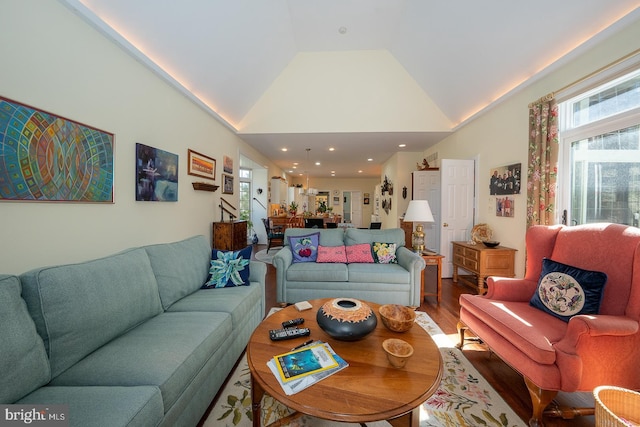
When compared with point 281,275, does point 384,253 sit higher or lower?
higher

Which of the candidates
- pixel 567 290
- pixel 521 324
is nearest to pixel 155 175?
pixel 521 324

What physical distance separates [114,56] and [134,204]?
4.30 ft

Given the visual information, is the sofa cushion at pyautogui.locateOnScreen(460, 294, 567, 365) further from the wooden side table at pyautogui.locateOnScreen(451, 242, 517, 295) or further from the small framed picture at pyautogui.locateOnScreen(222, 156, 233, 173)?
the small framed picture at pyautogui.locateOnScreen(222, 156, 233, 173)

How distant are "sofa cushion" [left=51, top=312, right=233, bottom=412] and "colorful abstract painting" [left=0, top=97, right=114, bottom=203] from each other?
1.10 meters

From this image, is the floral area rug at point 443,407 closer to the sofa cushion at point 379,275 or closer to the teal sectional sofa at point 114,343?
the teal sectional sofa at point 114,343

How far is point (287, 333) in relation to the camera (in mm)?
1406

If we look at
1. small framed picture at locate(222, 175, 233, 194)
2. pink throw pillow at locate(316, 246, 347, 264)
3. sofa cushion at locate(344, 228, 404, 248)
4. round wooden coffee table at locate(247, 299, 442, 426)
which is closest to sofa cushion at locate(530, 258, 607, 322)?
round wooden coffee table at locate(247, 299, 442, 426)

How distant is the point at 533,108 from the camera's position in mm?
2797

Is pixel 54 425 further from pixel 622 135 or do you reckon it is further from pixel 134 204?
pixel 622 135

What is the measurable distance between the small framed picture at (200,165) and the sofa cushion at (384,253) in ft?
8.90

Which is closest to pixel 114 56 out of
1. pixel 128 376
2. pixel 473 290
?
pixel 128 376

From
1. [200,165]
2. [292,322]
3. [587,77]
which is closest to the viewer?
[292,322]

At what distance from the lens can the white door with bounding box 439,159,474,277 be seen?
4.10 metres

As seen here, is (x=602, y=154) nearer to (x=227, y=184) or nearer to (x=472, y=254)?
(x=472, y=254)
